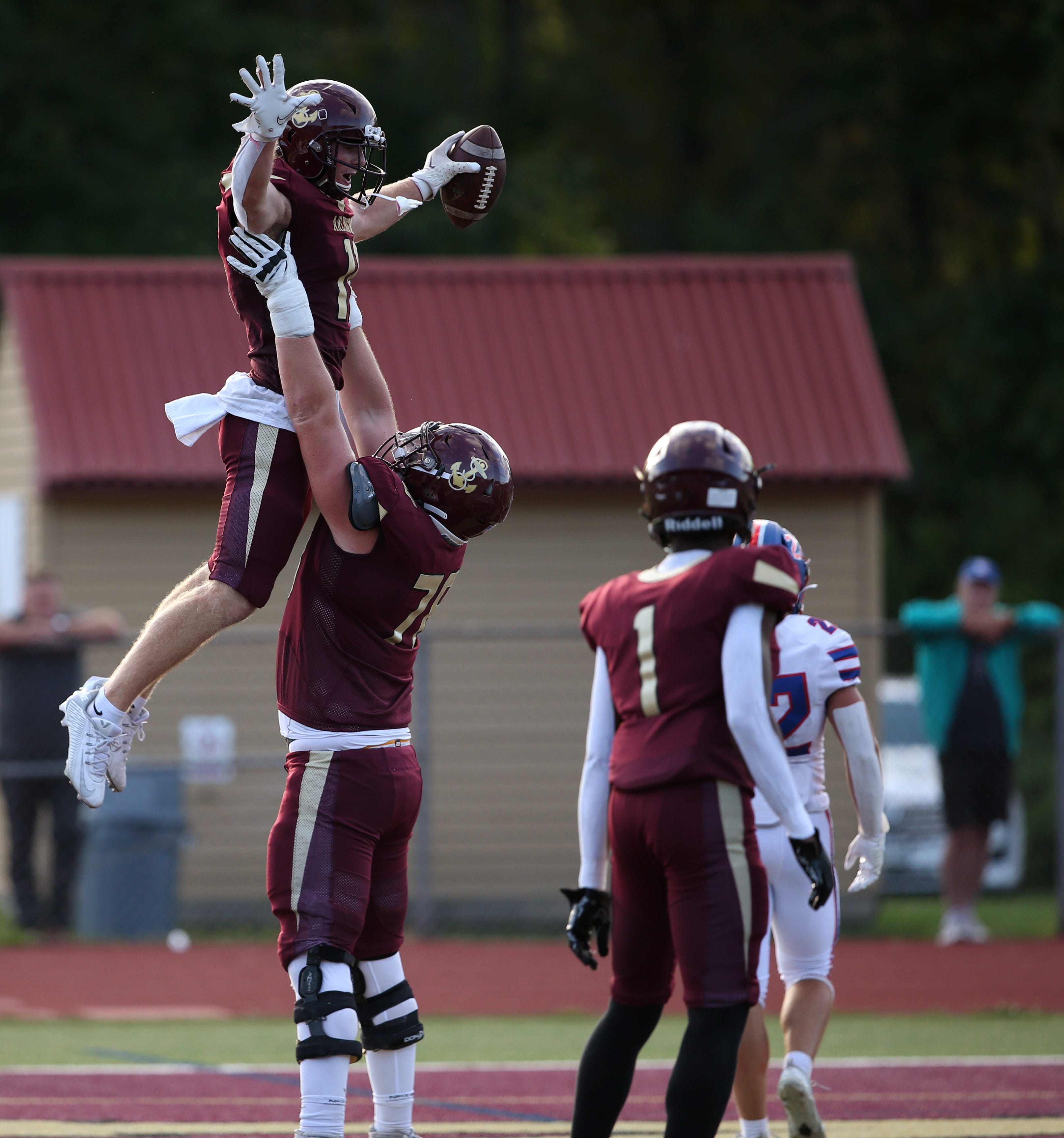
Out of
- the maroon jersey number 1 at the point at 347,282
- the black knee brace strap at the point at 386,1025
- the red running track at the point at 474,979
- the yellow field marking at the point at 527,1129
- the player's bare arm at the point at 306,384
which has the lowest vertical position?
the yellow field marking at the point at 527,1129

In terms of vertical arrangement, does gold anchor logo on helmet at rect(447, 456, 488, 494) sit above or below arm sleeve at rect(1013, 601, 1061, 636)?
below

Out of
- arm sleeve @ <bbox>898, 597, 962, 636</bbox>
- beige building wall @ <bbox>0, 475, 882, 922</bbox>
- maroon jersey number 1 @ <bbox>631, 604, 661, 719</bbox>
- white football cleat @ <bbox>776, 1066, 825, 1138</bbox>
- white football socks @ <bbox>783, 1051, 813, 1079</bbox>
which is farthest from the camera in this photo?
beige building wall @ <bbox>0, 475, 882, 922</bbox>

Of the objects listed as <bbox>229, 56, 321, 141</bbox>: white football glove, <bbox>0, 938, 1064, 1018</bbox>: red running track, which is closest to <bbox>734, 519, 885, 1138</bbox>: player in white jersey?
<bbox>229, 56, 321, 141</bbox>: white football glove

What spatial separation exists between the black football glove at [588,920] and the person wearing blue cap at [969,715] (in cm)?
782

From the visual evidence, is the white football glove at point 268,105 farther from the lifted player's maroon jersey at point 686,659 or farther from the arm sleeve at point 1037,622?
the arm sleeve at point 1037,622

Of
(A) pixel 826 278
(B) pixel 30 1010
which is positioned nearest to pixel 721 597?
(B) pixel 30 1010

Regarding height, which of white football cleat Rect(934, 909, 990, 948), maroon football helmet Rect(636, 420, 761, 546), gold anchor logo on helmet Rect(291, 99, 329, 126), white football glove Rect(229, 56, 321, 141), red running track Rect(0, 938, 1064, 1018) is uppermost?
gold anchor logo on helmet Rect(291, 99, 329, 126)

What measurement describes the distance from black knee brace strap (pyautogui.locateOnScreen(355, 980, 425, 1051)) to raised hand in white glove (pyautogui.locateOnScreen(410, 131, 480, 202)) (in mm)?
2525

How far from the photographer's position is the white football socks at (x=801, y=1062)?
20.0 ft

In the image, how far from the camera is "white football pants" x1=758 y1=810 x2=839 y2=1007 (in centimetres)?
621

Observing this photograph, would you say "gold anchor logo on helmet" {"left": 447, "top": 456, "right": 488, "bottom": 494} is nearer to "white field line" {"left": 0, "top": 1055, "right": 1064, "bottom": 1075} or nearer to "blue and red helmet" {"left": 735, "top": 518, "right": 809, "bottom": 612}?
"blue and red helmet" {"left": 735, "top": 518, "right": 809, "bottom": 612}

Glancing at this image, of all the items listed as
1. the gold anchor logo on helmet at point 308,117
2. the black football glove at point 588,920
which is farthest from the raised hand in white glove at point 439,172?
the black football glove at point 588,920

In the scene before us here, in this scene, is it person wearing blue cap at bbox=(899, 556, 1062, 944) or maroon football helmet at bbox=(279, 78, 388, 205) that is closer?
maroon football helmet at bbox=(279, 78, 388, 205)

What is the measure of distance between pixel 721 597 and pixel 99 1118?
11.6ft
